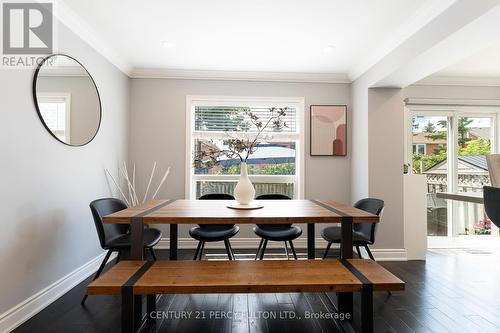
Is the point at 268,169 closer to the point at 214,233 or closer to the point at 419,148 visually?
the point at 214,233

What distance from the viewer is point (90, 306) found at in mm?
2082

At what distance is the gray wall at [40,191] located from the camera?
68.9 inches

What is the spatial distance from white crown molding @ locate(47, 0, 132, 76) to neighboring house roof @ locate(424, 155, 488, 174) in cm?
455

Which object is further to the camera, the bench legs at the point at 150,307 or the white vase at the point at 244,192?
the white vase at the point at 244,192

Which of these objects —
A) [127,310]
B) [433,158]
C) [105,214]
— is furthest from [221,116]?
[433,158]

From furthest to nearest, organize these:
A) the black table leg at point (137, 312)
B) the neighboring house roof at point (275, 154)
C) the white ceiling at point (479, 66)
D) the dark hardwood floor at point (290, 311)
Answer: the neighboring house roof at point (275, 154) < the white ceiling at point (479, 66) < the dark hardwood floor at point (290, 311) < the black table leg at point (137, 312)

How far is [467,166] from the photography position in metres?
3.87

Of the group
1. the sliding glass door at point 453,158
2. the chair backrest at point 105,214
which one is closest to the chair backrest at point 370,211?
the sliding glass door at point 453,158

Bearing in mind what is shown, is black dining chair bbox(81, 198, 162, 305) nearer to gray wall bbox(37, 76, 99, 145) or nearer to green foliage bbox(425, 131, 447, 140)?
gray wall bbox(37, 76, 99, 145)

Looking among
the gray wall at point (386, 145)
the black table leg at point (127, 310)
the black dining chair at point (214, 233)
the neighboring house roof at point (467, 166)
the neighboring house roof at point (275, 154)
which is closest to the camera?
the black table leg at point (127, 310)

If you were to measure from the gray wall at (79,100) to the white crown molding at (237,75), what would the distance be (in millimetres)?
988

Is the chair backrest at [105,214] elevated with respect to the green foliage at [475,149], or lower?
lower

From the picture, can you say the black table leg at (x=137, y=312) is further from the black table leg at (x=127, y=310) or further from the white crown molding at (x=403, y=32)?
the white crown molding at (x=403, y=32)

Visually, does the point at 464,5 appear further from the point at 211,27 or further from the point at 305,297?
the point at 305,297
